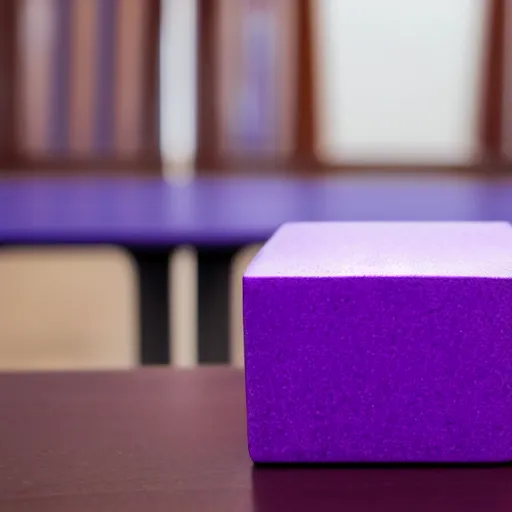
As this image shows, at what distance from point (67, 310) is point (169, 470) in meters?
2.80

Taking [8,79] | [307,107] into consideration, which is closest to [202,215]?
[307,107]

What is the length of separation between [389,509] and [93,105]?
7.49 feet

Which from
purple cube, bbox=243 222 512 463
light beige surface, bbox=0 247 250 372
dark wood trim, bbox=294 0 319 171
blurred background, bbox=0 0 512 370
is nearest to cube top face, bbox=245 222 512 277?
purple cube, bbox=243 222 512 463

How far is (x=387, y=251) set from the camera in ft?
1.55

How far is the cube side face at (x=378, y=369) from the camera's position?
1.37 ft

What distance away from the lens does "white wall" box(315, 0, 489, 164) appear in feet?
11.5

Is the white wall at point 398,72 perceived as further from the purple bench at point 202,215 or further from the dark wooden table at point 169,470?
the dark wooden table at point 169,470

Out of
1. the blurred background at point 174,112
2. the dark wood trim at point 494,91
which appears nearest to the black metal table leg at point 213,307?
the blurred background at point 174,112

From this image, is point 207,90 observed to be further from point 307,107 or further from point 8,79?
point 8,79

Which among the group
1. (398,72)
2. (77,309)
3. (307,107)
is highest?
(398,72)

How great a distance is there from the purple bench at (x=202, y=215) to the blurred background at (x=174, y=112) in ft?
1.34

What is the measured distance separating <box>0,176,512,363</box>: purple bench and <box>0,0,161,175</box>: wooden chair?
0.50m

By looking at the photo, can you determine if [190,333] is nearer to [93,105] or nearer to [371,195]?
[93,105]

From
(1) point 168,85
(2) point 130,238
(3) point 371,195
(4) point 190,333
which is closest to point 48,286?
(4) point 190,333
